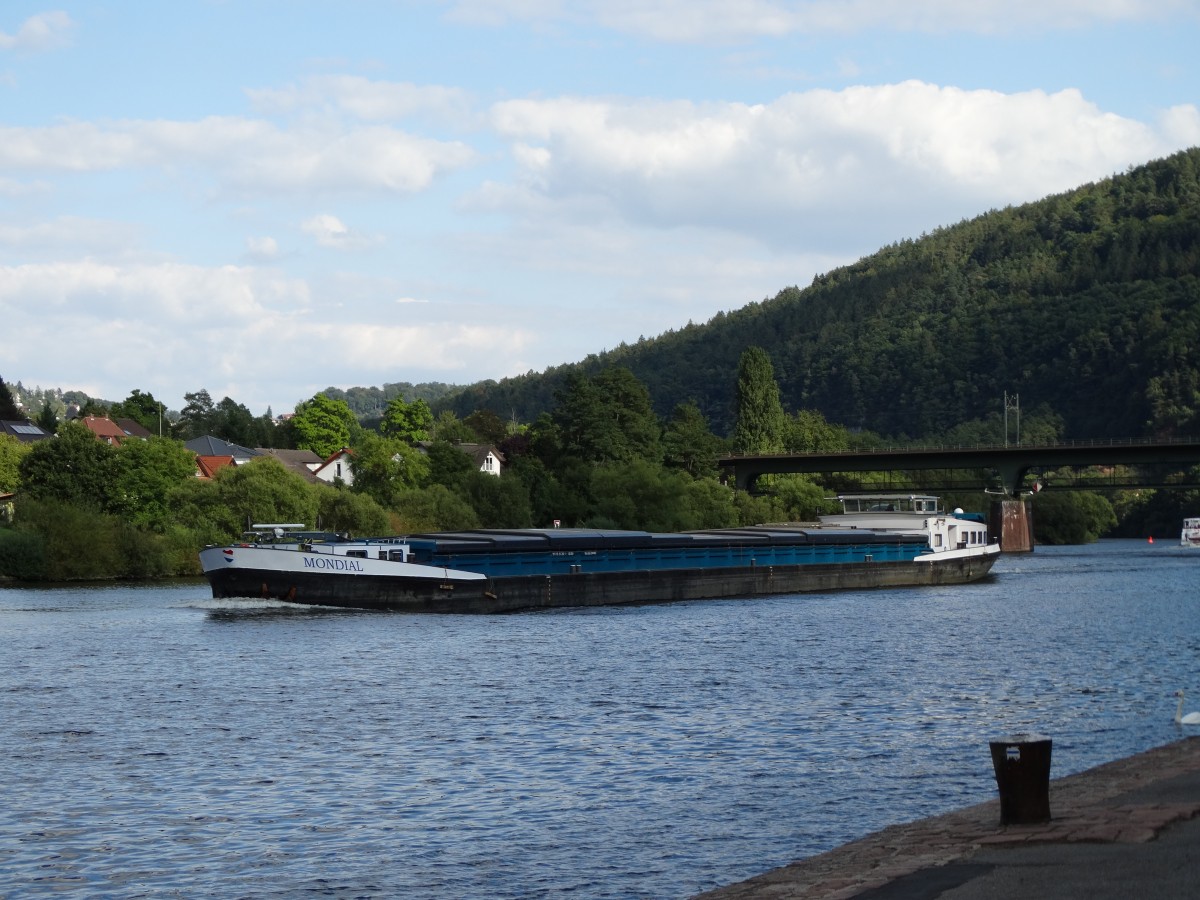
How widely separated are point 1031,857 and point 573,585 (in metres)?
59.4

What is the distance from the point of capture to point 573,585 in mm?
76312

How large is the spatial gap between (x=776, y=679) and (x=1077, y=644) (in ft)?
55.8

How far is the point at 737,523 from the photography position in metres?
156

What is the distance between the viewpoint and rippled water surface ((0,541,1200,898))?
907 inches

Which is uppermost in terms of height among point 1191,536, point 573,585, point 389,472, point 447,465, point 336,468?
point 336,468

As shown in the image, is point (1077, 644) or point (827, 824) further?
point (1077, 644)

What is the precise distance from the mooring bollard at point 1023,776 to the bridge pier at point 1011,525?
15508 cm

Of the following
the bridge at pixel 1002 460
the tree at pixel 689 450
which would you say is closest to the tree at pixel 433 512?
the tree at pixel 689 450

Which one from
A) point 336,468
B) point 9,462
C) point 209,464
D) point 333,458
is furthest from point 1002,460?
point 9,462

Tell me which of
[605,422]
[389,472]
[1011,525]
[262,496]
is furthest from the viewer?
[1011,525]

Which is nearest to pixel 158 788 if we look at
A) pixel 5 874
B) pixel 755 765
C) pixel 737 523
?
pixel 5 874

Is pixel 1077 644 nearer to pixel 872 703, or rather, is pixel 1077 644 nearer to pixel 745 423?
pixel 872 703

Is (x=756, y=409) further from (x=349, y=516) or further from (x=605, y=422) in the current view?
(x=349, y=516)

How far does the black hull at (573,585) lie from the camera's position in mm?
65688
